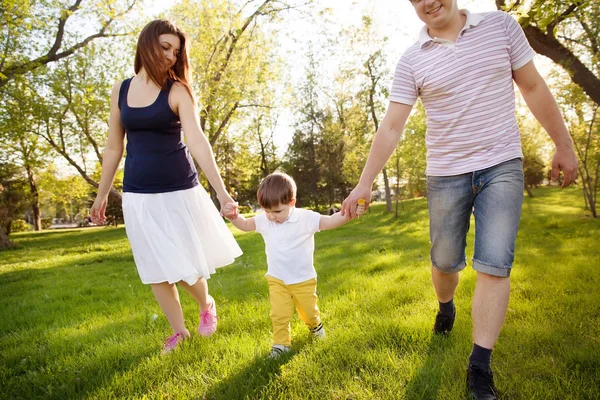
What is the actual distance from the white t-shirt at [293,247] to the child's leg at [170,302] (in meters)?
0.88

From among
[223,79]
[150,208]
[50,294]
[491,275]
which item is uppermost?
[223,79]

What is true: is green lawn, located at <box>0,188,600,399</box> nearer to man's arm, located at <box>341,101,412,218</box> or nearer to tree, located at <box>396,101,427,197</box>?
man's arm, located at <box>341,101,412,218</box>

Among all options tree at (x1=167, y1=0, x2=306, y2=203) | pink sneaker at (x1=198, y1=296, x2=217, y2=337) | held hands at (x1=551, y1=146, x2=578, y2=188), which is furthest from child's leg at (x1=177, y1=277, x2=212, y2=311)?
tree at (x1=167, y1=0, x2=306, y2=203)

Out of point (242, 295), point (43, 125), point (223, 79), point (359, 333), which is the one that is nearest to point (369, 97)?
point (223, 79)

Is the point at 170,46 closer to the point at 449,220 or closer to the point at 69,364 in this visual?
the point at 449,220

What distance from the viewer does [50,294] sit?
248 inches

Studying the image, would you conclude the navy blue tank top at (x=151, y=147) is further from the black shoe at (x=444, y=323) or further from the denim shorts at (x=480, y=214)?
the black shoe at (x=444, y=323)

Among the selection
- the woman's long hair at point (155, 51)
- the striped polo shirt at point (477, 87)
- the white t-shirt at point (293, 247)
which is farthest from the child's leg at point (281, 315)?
the woman's long hair at point (155, 51)

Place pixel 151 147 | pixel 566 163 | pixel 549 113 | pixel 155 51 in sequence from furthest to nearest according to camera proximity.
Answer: pixel 151 147, pixel 155 51, pixel 549 113, pixel 566 163

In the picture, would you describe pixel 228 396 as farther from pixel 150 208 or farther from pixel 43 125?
pixel 43 125

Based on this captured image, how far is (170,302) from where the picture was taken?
330 cm

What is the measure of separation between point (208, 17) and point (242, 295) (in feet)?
49.4

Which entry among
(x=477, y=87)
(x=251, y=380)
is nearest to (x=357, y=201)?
(x=477, y=87)

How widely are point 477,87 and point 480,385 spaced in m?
1.79
